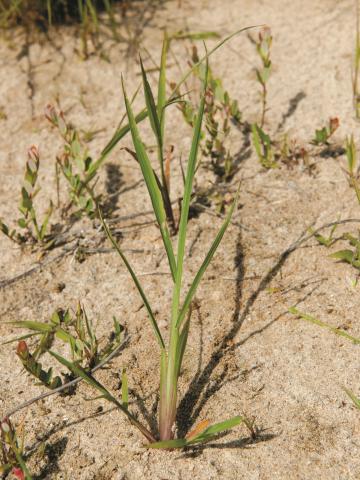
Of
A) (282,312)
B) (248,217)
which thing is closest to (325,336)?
(282,312)

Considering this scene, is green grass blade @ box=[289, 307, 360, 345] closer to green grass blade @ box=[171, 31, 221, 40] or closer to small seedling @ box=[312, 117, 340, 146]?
small seedling @ box=[312, 117, 340, 146]

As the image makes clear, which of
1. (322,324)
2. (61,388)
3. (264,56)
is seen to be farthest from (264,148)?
(61,388)

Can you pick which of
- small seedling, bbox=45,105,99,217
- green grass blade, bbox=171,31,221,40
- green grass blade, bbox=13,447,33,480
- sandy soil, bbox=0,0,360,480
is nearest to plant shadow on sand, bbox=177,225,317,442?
sandy soil, bbox=0,0,360,480

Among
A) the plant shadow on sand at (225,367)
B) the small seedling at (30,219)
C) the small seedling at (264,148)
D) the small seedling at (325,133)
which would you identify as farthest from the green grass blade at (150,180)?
the small seedling at (325,133)

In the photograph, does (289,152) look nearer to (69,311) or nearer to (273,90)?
(273,90)

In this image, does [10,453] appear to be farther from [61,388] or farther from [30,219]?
[30,219]

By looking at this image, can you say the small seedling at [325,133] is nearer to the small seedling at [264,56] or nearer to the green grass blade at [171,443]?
the small seedling at [264,56]
